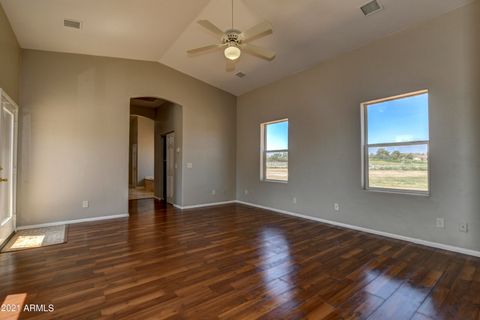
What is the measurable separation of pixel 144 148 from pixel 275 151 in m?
7.69

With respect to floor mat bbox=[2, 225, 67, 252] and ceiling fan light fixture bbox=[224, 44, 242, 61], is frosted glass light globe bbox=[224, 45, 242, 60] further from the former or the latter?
floor mat bbox=[2, 225, 67, 252]

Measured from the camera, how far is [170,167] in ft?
22.6

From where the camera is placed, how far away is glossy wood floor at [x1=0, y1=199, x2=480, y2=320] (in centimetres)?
194

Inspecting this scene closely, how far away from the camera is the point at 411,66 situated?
356 cm

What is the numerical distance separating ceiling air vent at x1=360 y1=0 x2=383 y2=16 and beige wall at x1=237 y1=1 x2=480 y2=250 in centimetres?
69

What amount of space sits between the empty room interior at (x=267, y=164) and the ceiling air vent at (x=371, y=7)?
5 centimetres

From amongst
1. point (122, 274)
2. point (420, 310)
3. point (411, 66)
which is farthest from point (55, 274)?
point (411, 66)

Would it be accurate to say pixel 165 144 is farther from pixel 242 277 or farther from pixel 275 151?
pixel 242 277

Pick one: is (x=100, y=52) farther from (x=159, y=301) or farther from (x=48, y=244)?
(x=159, y=301)

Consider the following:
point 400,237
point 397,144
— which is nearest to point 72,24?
point 397,144

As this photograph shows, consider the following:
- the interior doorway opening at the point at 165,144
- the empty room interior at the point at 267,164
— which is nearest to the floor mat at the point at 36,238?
the empty room interior at the point at 267,164

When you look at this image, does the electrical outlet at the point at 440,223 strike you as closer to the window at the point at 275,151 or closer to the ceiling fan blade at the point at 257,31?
the window at the point at 275,151

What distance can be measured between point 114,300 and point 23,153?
3698 mm

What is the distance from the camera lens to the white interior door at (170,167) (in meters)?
6.67
